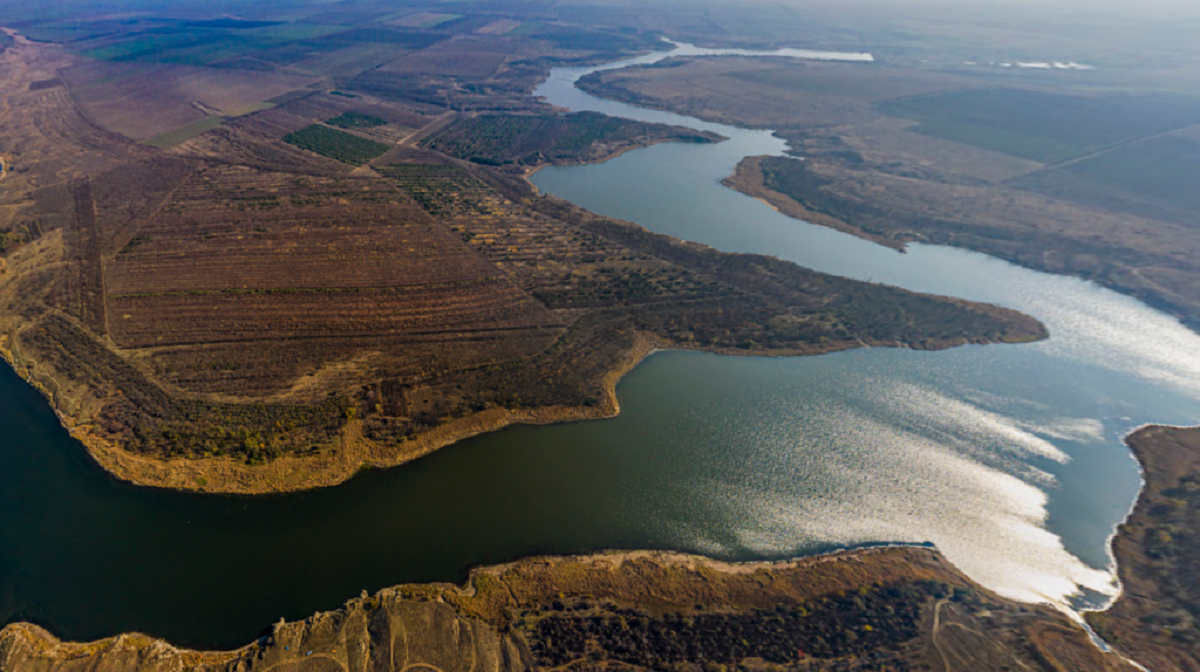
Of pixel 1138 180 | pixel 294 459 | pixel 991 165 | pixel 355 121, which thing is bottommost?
pixel 294 459

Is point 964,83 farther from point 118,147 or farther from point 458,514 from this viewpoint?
point 118,147

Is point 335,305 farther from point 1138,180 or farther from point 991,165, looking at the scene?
point 1138,180

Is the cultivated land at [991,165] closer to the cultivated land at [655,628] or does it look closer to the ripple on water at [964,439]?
the ripple on water at [964,439]

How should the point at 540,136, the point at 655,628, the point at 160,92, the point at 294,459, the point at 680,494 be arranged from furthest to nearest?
the point at 160,92 → the point at 540,136 → the point at 294,459 → the point at 680,494 → the point at 655,628

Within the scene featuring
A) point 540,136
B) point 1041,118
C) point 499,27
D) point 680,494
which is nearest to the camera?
point 680,494

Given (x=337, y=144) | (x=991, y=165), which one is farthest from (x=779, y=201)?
(x=337, y=144)

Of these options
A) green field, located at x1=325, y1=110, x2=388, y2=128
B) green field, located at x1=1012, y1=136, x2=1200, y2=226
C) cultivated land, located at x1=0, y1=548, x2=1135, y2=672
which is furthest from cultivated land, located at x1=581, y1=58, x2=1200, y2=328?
green field, located at x1=325, y1=110, x2=388, y2=128

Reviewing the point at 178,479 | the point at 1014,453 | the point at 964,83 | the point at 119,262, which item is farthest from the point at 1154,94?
the point at 119,262
